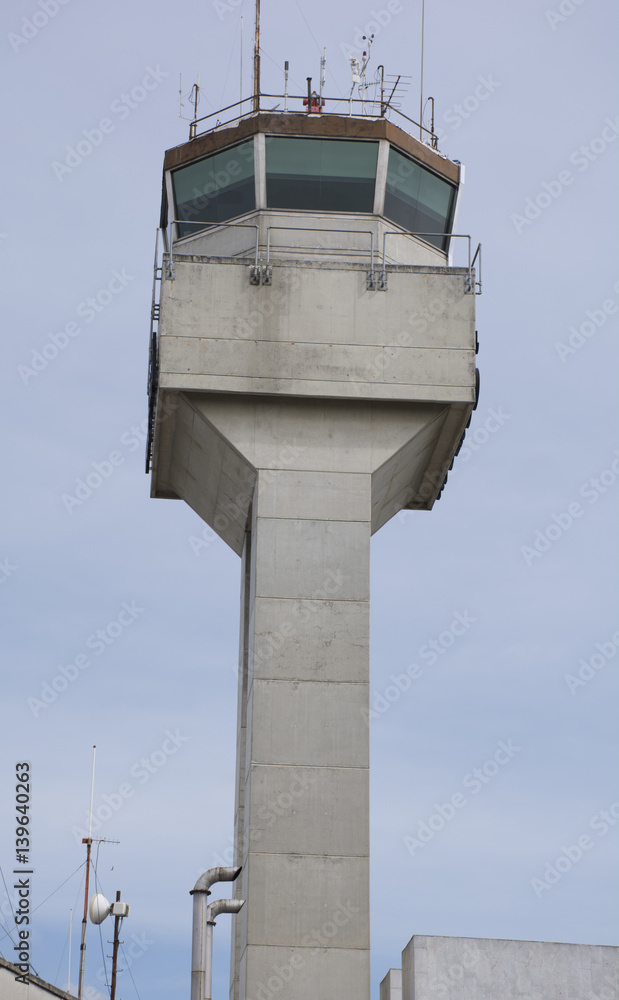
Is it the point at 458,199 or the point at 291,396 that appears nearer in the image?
the point at 291,396

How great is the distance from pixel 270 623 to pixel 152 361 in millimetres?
6517

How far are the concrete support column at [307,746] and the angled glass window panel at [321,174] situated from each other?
6.31m

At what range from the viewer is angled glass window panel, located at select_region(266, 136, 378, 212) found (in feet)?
99.1

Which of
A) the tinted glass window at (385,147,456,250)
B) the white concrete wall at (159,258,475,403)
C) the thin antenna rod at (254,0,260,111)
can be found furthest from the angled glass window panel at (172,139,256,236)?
the tinted glass window at (385,147,456,250)

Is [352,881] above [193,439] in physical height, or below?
below

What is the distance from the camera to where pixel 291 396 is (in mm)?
28406

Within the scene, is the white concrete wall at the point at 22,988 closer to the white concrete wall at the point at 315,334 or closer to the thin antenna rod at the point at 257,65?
the white concrete wall at the point at 315,334

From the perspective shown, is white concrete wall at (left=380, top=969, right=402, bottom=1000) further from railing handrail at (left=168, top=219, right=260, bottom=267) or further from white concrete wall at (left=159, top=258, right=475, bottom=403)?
railing handrail at (left=168, top=219, right=260, bottom=267)

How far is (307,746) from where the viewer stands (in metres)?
26.3

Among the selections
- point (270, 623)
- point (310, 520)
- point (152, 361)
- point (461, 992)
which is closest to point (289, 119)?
point (152, 361)

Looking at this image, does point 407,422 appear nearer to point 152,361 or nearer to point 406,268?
point 406,268

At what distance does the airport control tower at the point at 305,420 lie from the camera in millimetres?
25469

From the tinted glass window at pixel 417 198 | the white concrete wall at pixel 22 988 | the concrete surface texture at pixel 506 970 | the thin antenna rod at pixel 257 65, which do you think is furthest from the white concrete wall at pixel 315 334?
the white concrete wall at pixel 22 988

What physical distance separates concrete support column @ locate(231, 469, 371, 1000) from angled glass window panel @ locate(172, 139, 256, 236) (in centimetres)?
654
